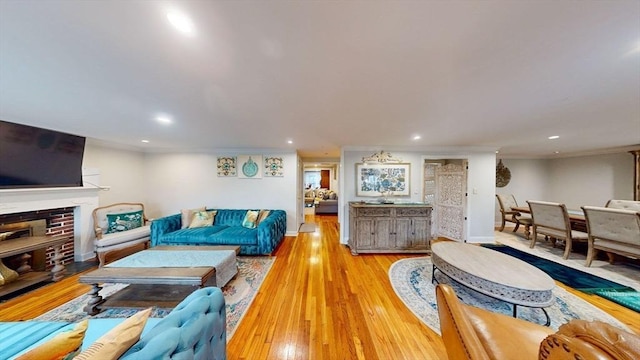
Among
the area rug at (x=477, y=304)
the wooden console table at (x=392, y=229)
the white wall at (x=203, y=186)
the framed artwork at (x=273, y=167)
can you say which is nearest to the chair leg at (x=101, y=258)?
the white wall at (x=203, y=186)

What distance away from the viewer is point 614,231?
296 centimetres

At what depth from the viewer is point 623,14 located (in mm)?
987

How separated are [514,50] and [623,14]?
38 centimetres

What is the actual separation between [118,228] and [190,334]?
4.17 meters

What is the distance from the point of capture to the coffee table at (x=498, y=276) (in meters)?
1.82

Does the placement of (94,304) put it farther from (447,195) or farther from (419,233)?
(447,195)

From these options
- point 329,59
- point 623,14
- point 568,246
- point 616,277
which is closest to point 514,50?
point 623,14

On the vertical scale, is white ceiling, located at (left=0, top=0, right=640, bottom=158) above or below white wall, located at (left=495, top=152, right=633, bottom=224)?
above

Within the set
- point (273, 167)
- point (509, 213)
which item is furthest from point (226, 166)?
point (509, 213)

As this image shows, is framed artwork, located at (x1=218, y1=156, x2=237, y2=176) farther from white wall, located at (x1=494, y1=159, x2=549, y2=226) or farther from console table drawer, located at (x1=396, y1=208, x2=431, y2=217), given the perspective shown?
white wall, located at (x1=494, y1=159, x2=549, y2=226)

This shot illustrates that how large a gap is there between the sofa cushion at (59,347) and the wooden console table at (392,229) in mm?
3576

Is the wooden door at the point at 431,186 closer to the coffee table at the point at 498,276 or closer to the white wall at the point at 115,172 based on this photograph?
the coffee table at the point at 498,276

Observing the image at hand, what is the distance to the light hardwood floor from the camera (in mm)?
1713

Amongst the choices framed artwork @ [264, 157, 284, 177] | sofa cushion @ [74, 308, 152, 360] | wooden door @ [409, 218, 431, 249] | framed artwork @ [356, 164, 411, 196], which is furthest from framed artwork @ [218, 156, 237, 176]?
sofa cushion @ [74, 308, 152, 360]
